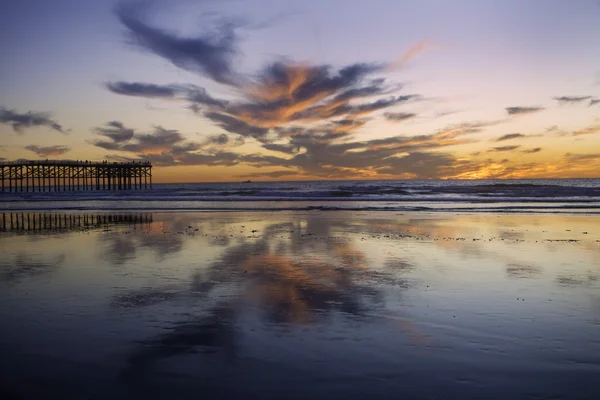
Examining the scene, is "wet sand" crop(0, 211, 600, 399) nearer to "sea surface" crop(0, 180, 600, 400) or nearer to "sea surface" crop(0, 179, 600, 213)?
"sea surface" crop(0, 180, 600, 400)

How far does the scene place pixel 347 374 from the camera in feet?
16.0

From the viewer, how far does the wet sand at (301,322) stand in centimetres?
471

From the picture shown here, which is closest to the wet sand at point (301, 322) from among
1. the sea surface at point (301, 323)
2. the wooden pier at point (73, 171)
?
the sea surface at point (301, 323)

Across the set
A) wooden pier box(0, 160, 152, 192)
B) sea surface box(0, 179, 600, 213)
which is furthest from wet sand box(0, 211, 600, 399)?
wooden pier box(0, 160, 152, 192)

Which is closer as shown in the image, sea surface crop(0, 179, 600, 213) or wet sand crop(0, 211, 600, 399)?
wet sand crop(0, 211, 600, 399)

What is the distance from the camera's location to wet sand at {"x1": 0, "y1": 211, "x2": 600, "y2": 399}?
471 cm

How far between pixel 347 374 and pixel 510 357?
82.9 inches

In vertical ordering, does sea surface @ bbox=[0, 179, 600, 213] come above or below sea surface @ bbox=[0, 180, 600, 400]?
above

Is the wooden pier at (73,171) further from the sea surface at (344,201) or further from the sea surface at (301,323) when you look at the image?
the sea surface at (301,323)

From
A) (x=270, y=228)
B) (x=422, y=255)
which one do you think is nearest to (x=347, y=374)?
(x=422, y=255)

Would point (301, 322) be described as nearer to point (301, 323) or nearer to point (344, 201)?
point (301, 323)

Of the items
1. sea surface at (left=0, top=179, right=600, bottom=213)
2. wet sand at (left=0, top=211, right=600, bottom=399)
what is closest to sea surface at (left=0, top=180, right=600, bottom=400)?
wet sand at (left=0, top=211, right=600, bottom=399)

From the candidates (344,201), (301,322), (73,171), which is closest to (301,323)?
(301,322)

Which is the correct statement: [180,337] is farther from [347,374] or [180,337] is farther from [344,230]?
[344,230]
